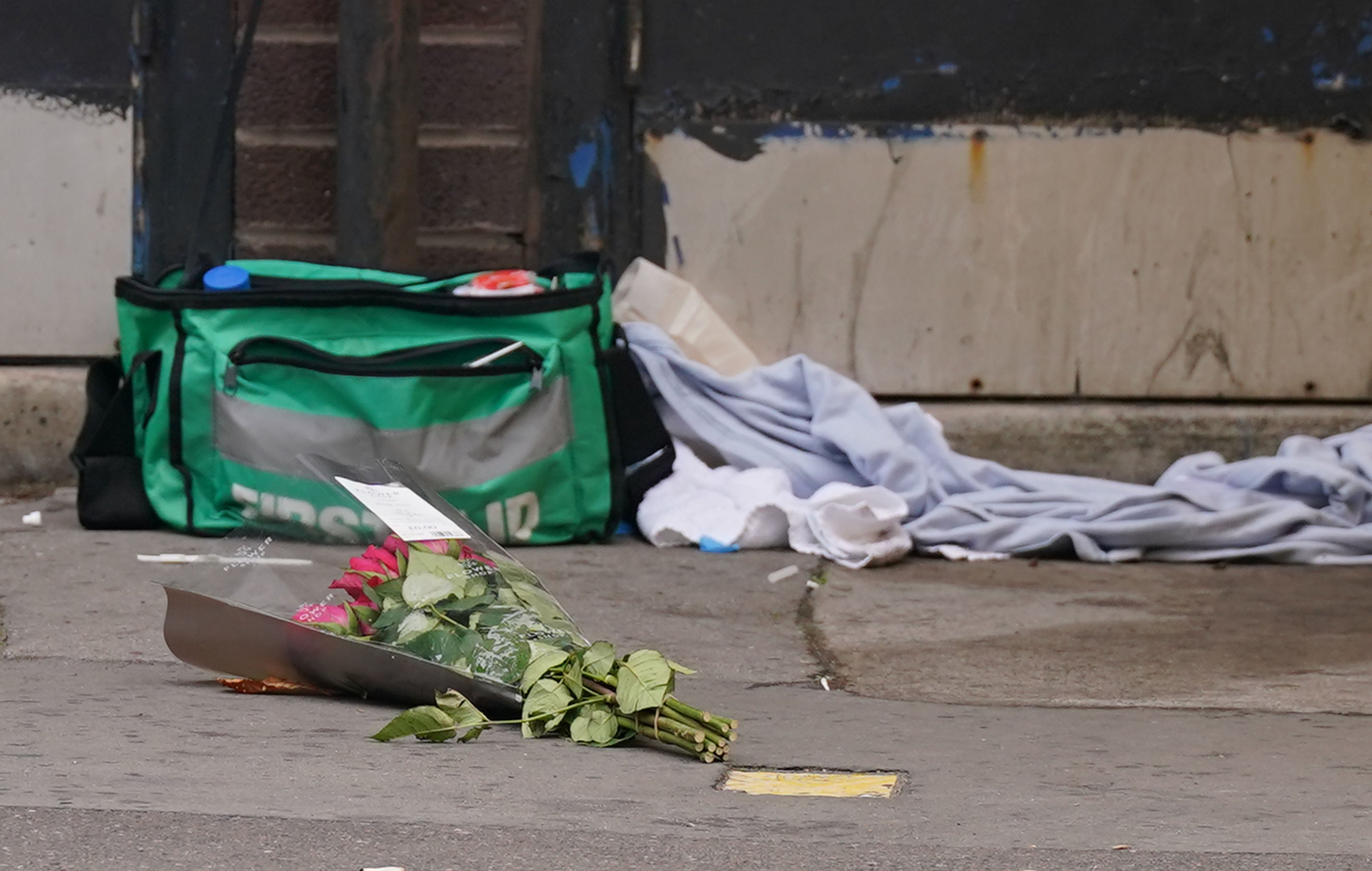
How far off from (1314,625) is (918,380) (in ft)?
4.97

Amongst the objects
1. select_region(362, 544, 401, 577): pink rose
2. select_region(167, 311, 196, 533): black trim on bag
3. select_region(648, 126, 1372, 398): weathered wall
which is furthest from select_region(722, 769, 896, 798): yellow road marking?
select_region(648, 126, 1372, 398): weathered wall

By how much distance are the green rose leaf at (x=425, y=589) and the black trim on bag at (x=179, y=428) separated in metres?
1.56

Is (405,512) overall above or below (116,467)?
above

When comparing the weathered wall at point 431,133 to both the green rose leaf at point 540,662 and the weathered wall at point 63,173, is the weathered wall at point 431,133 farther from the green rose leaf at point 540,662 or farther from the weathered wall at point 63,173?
the green rose leaf at point 540,662

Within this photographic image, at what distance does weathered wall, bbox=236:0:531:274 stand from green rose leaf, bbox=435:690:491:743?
229 centimetres

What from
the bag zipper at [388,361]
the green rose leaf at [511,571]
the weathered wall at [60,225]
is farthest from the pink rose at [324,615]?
the weathered wall at [60,225]

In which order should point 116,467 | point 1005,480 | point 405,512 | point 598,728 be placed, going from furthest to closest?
point 1005,480 < point 116,467 < point 405,512 < point 598,728

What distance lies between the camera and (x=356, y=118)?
4230 millimetres

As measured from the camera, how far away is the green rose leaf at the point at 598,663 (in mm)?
2277

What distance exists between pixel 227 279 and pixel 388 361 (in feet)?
1.49

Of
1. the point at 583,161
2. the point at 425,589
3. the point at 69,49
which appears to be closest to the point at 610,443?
the point at 583,161

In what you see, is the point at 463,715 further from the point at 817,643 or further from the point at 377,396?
the point at 377,396

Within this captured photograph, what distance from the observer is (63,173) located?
4512 mm

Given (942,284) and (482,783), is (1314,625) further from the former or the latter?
(482,783)
